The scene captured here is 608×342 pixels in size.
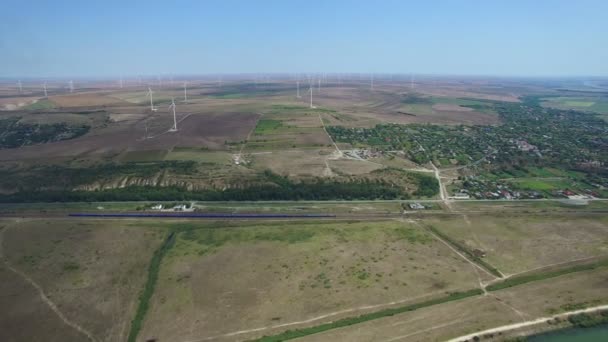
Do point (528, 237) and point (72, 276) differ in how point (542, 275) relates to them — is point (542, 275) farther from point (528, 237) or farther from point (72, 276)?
point (72, 276)

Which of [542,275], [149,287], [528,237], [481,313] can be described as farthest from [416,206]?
[149,287]

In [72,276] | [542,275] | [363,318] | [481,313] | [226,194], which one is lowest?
[363,318]

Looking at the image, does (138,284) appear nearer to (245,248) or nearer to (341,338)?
(245,248)

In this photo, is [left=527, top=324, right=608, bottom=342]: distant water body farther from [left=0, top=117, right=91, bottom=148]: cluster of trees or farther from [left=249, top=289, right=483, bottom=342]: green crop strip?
[left=0, top=117, right=91, bottom=148]: cluster of trees

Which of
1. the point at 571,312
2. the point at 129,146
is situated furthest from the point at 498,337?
the point at 129,146

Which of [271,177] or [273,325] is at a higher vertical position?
[271,177]

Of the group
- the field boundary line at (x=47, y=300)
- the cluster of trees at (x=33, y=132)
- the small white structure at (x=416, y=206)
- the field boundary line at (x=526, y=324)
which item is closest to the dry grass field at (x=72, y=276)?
the field boundary line at (x=47, y=300)
